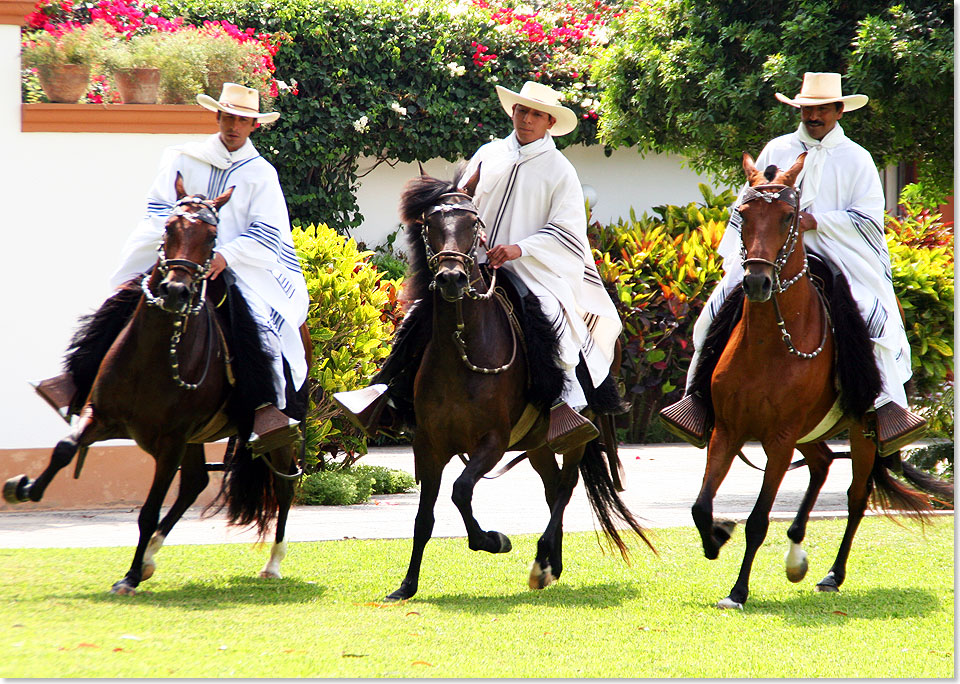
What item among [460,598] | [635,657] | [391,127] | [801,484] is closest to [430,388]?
[460,598]

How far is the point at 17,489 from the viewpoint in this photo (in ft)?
20.1

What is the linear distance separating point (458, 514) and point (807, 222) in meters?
4.43

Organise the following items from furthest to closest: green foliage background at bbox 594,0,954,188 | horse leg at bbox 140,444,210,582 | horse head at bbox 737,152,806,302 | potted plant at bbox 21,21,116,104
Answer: potted plant at bbox 21,21,116,104, green foliage background at bbox 594,0,954,188, horse leg at bbox 140,444,210,582, horse head at bbox 737,152,806,302

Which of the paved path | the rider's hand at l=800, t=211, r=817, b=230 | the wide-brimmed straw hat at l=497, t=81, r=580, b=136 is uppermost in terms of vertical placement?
the wide-brimmed straw hat at l=497, t=81, r=580, b=136

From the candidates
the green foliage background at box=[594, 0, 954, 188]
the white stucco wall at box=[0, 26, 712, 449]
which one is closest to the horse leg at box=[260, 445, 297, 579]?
the white stucco wall at box=[0, 26, 712, 449]

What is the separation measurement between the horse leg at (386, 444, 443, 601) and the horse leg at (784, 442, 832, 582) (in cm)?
208

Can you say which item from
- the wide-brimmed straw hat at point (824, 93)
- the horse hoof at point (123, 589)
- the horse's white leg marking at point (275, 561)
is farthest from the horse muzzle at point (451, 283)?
the wide-brimmed straw hat at point (824, 93)

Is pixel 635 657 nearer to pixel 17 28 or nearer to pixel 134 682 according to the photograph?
pixel 134 682

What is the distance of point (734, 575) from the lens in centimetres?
727

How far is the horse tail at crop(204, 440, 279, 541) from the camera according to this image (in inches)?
A: 294

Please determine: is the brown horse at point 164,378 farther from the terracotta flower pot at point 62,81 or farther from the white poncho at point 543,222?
the terracotta flower pot at point 62,81

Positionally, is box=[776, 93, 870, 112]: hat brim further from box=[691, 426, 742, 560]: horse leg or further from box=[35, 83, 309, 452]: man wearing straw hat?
box=[35, 83, 309, 452]: man wearing straw hat

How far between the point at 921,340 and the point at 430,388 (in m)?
6.43

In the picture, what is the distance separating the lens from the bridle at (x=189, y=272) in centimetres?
607
